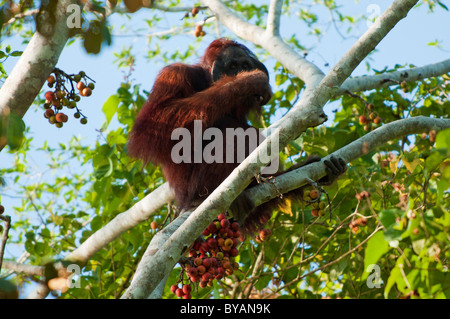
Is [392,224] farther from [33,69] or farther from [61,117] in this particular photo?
[61,117]

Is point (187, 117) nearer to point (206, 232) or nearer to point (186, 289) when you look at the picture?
point (206, 232)

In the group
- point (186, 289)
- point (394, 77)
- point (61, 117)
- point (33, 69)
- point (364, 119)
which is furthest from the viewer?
point (394, 77)

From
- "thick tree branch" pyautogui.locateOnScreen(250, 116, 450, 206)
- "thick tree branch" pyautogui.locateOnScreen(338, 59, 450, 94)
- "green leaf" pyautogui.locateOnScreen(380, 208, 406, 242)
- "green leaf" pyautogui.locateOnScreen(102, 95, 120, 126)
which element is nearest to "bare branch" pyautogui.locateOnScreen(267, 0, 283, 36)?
"thick tree branch" pyautogui.locateOnScreen(338, 59, 450, 94)

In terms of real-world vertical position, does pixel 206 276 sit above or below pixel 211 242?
below

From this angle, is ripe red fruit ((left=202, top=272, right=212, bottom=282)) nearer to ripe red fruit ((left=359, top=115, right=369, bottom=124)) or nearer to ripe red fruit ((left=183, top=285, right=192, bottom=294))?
ripe red fruit ((left=183, top=285, right=192, bottom=294))

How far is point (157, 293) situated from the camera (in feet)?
10.1

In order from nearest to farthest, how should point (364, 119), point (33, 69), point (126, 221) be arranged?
point (33, 69) → point (364, 119) → point (126, 221)

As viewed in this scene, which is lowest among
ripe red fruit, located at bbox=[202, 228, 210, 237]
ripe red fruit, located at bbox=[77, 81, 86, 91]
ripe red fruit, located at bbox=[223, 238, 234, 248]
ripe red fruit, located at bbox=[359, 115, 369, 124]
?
ripe red fruit, located at bbox=[223, 238, 234, 248]

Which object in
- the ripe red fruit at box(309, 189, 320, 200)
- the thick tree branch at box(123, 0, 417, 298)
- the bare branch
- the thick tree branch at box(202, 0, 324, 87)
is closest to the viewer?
the thick tree branch at box(123, 0, 417, 298)

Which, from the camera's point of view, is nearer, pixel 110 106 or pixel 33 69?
pixel 33 69

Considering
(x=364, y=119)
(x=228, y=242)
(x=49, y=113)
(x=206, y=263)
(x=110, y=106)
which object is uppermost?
(x=110, y=106)

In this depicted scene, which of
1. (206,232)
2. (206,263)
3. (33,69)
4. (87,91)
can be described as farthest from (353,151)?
(33,69)

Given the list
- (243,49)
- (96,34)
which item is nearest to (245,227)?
(243,49)

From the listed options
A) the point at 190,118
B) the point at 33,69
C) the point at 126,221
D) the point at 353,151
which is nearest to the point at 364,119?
the point at 353,151
